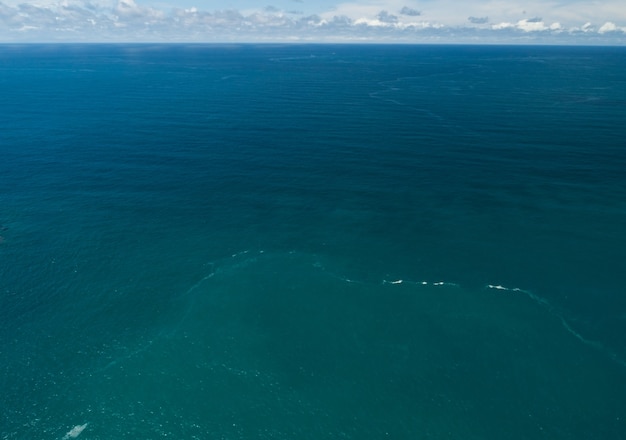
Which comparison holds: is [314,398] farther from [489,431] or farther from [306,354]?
[489,431]

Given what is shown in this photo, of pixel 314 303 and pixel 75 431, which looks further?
pixel 314 303

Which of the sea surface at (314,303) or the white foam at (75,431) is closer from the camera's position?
the white foam at (75,431)

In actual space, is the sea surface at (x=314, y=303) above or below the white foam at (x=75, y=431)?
above

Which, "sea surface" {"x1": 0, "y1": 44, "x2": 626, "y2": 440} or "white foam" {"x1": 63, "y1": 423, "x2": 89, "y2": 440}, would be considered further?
"sea surface" {"x1": 0, "y1": 44, "x2": 626, "y2": 440}

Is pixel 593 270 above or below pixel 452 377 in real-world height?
above

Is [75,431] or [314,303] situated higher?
[314,303]

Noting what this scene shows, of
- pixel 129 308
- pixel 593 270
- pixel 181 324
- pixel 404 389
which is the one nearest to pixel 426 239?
pixel 593 270

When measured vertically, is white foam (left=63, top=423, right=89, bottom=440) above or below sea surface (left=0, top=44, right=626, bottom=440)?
below

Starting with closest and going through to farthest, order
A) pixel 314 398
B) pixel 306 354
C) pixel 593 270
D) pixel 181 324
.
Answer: pixel 314 398, pixel 306 354, pixel 181 324, pixel 593 270
